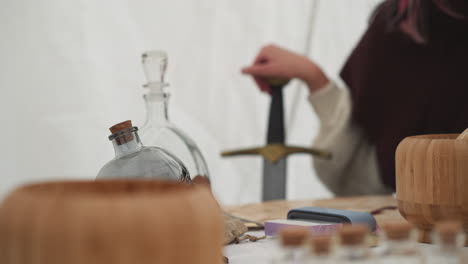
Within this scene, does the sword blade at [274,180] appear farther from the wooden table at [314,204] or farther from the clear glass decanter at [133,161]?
the clear glass decanter at [133,161]

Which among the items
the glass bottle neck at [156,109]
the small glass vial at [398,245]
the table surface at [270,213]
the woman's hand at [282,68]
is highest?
the woman's hand at [282,68]

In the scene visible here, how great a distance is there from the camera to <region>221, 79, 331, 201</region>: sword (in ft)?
3.98

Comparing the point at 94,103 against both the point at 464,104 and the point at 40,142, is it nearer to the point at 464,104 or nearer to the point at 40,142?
the point at 40,142

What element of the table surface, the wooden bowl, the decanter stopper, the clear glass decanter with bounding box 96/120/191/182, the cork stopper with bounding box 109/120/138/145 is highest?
the decanter stopper


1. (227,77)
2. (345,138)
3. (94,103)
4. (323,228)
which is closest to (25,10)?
(94,103)

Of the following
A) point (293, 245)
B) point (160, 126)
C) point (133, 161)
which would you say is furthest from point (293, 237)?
point (160, 126)

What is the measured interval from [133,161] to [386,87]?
0.95m

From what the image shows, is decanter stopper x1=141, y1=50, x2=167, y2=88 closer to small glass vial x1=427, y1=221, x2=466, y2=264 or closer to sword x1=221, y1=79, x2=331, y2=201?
small glass vial x1=427, y1=221, x2=466, y2=264

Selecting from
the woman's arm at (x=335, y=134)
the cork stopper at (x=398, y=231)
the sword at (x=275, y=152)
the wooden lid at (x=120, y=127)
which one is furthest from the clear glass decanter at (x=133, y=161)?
the woman's arm at (x=335, y=134)

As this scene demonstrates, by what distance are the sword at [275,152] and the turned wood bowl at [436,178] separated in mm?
660

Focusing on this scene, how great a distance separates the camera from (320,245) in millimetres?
304

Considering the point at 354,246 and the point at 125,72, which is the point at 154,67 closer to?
the point at 354,246

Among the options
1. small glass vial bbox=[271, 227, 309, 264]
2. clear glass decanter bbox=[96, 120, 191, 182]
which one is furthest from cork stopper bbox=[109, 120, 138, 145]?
small glass vial bbox=[271, 227, 309, 264]

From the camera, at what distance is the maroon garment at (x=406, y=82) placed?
1.25 meters
